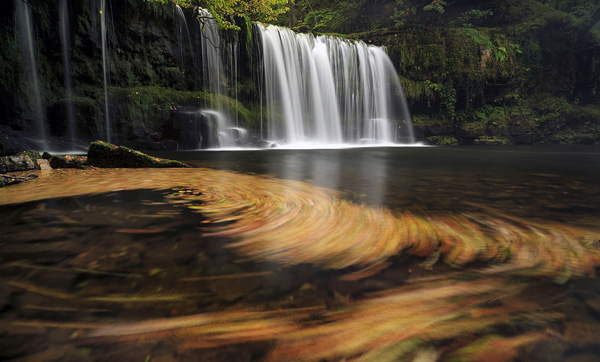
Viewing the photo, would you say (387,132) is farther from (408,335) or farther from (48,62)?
(408,335)

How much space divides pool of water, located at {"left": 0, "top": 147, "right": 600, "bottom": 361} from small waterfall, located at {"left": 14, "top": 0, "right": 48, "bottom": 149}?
1108 centimetres

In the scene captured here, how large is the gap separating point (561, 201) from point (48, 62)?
49.5 ft

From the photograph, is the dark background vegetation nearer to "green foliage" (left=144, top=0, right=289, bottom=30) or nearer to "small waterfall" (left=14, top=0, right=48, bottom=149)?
"small waterfall" (left=14, top=0, right=48, bottom=149)

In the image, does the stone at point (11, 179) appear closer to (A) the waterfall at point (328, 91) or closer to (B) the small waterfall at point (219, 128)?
(B) the small waterfall at point (219, 128)

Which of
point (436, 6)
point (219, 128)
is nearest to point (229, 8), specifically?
point (219, 128)

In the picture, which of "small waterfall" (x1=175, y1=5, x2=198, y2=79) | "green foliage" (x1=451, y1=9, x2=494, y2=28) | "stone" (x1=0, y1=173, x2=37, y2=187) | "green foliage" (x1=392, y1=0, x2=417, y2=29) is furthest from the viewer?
"green foliage" (x1=392, y1=0, x2=417, y2=29)

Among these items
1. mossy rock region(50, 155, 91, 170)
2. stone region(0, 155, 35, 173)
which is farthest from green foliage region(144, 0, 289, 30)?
stone region(0, 155, 35, 173)

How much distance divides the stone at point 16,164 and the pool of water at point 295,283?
2.53 meters

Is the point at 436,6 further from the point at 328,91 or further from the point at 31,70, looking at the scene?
the point at 31,70

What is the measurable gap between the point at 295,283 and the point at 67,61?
14.3m

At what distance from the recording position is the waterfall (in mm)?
14898

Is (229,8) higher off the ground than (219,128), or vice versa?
(229,8)

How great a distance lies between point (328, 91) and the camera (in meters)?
16.3

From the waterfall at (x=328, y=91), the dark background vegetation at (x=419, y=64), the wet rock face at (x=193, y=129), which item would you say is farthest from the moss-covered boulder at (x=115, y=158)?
the waterfall at (x=328, y=91)
